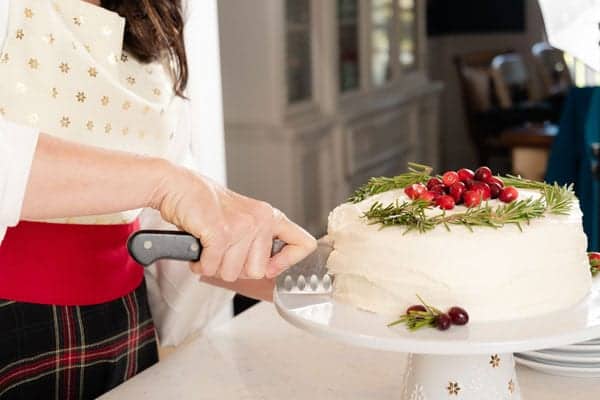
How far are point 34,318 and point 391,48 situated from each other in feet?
16.7

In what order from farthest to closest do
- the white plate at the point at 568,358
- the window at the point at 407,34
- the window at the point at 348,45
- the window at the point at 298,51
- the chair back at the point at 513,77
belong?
the chair back at the point at 513,77 < the window at the point at 407,34 < the window at the point at 348,45 < the window at the point at 298,51 < the white plate at the point at 568,358

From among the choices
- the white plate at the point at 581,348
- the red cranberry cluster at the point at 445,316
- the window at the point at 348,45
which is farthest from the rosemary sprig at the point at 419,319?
the window at the point at 348,45

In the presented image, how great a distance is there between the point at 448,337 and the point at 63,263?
2.07 ft

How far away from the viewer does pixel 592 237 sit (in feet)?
10.4

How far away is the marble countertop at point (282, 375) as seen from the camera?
4.12 ft

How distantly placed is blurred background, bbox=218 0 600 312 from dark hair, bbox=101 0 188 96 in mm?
1982

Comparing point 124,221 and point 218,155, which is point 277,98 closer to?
point 218,155

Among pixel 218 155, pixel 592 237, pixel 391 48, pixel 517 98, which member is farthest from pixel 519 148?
pixel 517 98

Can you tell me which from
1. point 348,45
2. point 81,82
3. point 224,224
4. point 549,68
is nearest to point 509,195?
point 224,224

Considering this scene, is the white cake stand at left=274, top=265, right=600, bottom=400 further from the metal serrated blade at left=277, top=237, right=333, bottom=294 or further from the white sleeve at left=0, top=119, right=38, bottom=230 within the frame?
the white sleeve at left=0, top=119, right=38, bottom=230

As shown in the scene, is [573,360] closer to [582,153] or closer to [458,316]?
[458,316]

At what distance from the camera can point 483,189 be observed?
112 centimetres

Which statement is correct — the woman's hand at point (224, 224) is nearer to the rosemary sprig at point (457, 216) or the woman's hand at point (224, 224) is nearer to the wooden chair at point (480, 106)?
the rosemary sprig at point (457, 216)

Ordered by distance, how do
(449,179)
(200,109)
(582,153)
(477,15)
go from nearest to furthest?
(449,179)
(200,109)
(582,153)
(477,15)
